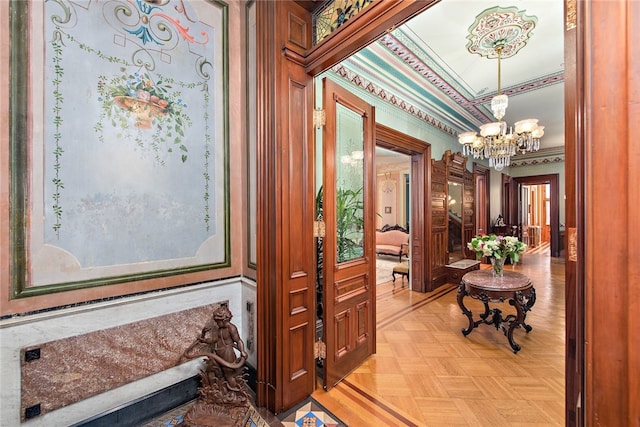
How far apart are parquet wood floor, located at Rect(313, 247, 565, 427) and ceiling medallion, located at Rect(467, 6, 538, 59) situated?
10.9 feet

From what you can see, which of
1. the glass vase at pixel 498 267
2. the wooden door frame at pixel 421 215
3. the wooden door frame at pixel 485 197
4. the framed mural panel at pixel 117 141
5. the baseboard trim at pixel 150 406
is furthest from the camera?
the wooden door frame at pixel 485 197

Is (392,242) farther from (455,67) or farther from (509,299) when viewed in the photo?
(455,67)

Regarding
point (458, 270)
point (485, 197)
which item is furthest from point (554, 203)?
point (458, 270)

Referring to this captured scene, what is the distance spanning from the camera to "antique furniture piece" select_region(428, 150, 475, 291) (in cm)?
489

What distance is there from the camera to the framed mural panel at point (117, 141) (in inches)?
52.4

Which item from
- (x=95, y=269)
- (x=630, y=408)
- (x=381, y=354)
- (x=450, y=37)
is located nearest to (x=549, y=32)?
(x=450, y=37)

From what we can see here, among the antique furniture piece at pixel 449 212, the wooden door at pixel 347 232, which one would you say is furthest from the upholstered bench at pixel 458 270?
the wooden door at pixel 347 232

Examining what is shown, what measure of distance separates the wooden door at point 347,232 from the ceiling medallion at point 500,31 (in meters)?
1.44

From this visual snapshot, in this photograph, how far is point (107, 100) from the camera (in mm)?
1549

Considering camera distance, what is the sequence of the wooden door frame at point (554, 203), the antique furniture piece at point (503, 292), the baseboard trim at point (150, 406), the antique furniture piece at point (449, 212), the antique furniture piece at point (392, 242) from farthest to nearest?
1. the wooden door frame at point (554, 203)
2. the antique furniture piece at point (392, 242)
3. the antique furniture piece at point (449, 212)
4. the antique furniture piece at point (503, 292)
5. the baseboard trim at point (150, 406)

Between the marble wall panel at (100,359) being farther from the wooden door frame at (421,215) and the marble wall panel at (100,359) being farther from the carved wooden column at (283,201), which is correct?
the wooden door frame at (421,215)

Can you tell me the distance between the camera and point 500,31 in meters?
2.68

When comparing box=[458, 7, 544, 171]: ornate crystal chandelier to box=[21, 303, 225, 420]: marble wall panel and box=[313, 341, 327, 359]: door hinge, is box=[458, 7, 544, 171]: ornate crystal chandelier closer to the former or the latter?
box=[313, 341, 327, 359]: door hinge

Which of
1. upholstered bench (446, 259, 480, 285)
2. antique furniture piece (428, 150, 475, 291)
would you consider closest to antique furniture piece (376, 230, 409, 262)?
antique furniture piece (428, 150, 475, 291)
